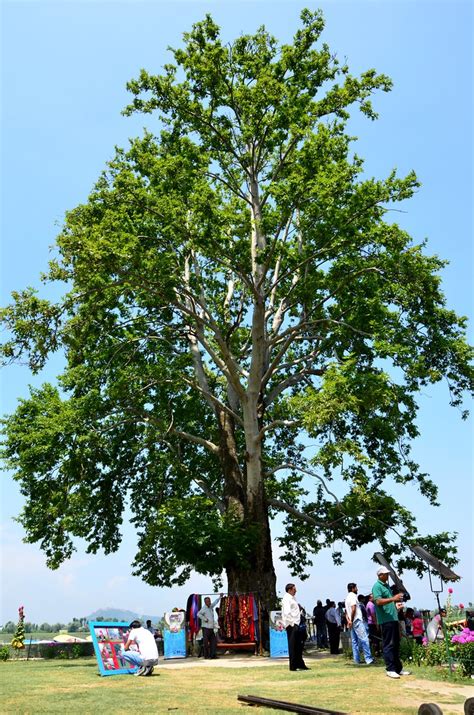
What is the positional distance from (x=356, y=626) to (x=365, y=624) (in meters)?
0.50

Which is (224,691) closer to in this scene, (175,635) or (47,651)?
(175,635)

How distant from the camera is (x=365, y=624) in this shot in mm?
15344

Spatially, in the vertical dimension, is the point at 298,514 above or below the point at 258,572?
above

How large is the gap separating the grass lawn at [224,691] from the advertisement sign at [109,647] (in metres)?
0.38

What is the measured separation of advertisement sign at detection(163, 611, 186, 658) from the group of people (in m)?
4.42

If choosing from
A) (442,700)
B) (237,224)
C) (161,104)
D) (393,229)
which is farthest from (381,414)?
(442,700)

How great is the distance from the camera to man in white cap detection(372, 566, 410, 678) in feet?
38.8

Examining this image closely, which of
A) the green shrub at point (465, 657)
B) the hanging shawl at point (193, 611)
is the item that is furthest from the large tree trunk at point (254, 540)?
the green shrub at point (465, 657)

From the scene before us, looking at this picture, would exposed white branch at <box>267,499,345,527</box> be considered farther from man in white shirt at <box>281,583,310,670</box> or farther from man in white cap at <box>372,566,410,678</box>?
man in white cap at <box>372,566,410,678</box>

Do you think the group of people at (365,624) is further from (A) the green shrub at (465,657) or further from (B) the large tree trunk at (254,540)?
(B) the large tree trunk at (254,540)

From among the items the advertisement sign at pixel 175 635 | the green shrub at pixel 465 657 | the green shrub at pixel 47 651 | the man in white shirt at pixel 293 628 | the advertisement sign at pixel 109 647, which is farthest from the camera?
the green shrub at pixel 47 651

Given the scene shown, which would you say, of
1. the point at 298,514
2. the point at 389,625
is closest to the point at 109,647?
the point at 389,625

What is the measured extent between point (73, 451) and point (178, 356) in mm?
5663

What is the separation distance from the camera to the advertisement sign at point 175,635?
2142 cm
